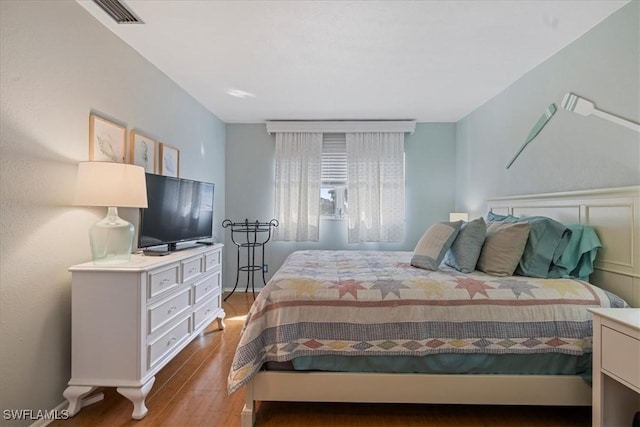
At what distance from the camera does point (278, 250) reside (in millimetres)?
4684

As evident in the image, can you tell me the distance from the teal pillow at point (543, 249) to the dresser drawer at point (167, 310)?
7.91 ft

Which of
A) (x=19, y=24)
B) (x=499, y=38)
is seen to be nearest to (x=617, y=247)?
(x=499, y=38)

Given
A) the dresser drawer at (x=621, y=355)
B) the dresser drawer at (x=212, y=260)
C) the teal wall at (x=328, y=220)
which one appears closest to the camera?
the dresser drawer at (x=621, y=355)

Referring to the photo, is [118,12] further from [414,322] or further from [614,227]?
[614,227]

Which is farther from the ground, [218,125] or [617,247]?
[218,125]

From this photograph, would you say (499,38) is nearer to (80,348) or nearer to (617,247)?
(617,247)

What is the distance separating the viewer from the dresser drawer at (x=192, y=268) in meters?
2.46

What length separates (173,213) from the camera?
2762mm

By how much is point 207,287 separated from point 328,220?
221cm

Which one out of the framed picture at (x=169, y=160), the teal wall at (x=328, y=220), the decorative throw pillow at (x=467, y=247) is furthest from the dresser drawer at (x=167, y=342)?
the teal wall at (x=328, y=220)

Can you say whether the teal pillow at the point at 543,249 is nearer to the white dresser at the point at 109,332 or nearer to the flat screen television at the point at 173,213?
the white dresser at the point at 109,332

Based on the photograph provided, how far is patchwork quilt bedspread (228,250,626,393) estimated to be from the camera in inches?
69.6

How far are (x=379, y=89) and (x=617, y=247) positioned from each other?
7.85 ft

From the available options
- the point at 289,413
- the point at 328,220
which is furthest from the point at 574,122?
the point at 328,220
